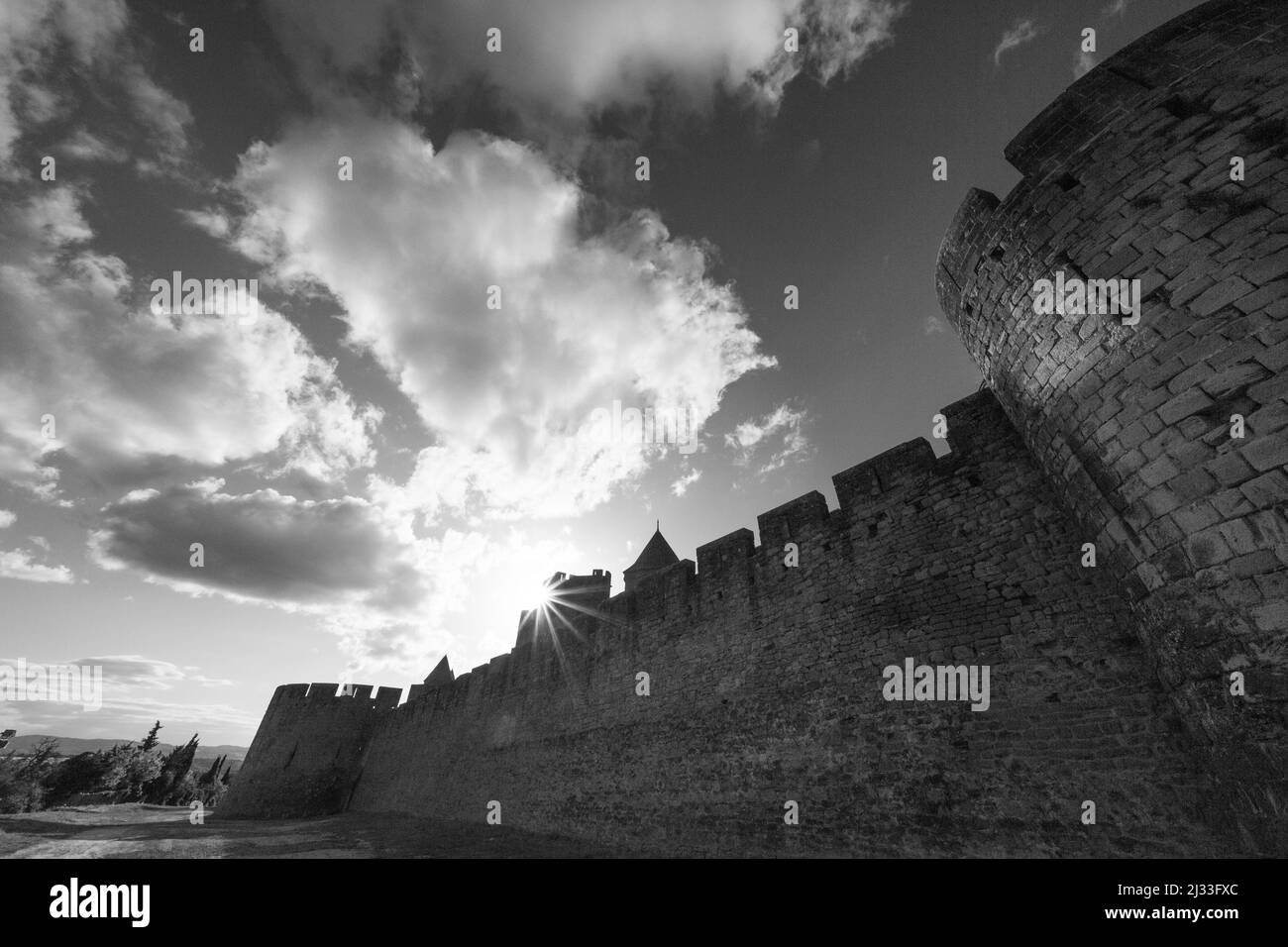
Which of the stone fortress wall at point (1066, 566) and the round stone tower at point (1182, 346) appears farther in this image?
the stone fortress wall at point (1066, 566)

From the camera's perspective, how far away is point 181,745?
52.0 m

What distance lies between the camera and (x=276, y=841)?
468 inches

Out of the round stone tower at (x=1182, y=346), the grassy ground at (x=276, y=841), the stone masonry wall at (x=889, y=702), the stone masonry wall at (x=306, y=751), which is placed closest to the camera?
the round stone tower at (x=1182, y=346)

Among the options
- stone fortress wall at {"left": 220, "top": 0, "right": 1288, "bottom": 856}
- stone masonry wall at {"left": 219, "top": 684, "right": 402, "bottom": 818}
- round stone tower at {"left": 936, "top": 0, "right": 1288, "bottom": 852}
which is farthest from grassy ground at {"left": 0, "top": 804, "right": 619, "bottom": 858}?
round stone tower at {"left": 936, "top": 0, "right": 1288, "bottom": 852}

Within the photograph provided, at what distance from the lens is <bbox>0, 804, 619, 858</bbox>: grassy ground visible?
30.5 feet

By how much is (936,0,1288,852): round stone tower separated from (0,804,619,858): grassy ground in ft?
29.8

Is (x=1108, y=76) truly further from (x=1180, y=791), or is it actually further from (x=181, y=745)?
(x=181, y=745)

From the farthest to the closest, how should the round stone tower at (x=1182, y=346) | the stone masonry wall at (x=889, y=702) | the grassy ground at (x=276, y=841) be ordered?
the grassy ground at (x=276, y=841) < the stone masonry wall at (x=889, y=702) < the round stone tower at (x=1182, y=346)

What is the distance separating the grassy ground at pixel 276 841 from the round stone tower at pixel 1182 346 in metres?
9.07

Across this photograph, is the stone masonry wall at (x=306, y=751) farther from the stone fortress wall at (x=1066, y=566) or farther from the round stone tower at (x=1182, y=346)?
the round stone tower at (x=1182, y=346)

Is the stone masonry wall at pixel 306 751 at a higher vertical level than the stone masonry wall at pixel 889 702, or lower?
lower

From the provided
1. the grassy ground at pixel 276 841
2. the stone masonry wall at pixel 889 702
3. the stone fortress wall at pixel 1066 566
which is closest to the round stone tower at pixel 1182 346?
the stone fortress wall at pixel 1066 566

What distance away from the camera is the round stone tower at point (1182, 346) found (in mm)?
3592
